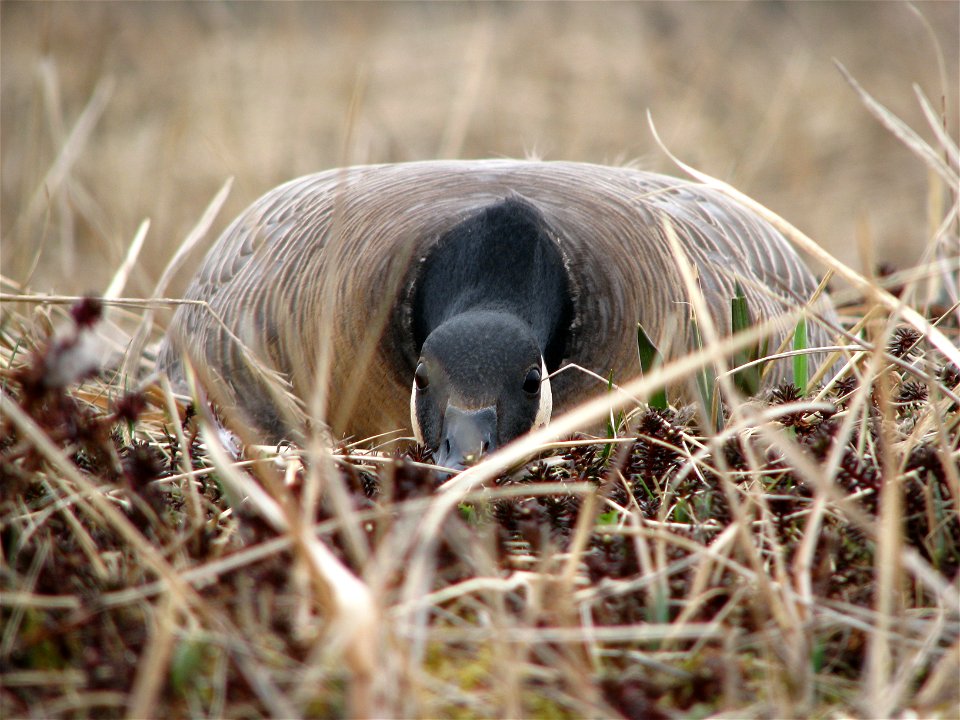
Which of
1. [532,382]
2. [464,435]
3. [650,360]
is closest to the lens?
[464,435]

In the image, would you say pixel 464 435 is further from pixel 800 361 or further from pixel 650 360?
pixel 800 361

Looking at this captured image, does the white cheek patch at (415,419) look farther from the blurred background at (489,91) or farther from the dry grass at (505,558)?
the blurred background at (489,91)

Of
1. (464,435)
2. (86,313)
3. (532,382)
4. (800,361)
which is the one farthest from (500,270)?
(86,313)

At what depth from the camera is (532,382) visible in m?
3.26

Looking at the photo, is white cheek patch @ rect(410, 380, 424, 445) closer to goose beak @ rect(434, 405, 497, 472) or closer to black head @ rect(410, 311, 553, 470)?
black head @ rect(410, 311, 553, 470)

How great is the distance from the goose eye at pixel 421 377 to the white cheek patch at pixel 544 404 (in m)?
0.34

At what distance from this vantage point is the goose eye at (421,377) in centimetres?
325

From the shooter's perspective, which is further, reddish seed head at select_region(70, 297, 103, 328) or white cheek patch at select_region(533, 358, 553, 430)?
white cheek patch at select_region(533, 358, 553, 430)

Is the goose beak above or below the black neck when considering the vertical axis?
below

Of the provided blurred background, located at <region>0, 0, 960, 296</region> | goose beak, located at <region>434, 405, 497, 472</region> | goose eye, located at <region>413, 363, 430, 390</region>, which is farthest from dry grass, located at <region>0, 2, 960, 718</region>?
blurred background, located at <region>0, 0, 960, 296</region>

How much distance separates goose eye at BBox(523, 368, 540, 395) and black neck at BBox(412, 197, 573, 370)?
22 cm

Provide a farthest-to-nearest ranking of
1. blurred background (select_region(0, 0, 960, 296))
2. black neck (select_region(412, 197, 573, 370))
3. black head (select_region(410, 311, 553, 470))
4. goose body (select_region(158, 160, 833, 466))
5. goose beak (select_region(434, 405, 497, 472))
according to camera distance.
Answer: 1. blurred background (select_region(0, 0, 960, 296))
2. black neck (select_region(412, 197, 573, 370))
3. goose body (select_region(158, 160, 833, 466))
4. black head (select_region(410, 311, 553, 470))
5. goose beak (select_region(434, 405, 497, 472))

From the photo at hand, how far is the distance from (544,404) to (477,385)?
347mm

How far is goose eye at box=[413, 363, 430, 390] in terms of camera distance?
10.7ft
